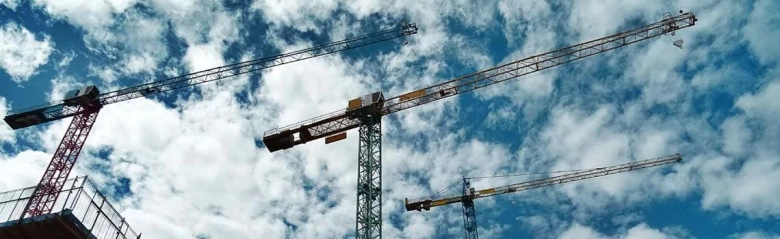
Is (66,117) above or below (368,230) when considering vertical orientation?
above

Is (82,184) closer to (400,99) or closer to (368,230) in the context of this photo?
(368,230)

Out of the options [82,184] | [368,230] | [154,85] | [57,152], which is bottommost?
[82,184]

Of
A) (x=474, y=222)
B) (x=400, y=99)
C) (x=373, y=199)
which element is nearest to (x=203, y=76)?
(x=400, y=99)

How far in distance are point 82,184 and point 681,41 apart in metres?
51.3

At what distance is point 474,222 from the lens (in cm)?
8238

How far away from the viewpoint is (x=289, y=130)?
2265 inches

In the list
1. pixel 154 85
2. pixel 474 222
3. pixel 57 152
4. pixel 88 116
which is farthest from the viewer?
pixel 474 222

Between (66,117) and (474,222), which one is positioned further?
(474,222)

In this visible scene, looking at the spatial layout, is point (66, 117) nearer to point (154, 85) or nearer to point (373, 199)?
point (154, 85)

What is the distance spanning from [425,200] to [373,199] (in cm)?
3459

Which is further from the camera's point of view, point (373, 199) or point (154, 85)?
point (154, 85)

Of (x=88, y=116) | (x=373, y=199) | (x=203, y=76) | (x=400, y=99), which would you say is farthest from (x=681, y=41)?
(x=88, y=116)

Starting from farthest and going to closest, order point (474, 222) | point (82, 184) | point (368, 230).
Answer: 1. point (474, 222)
2. point (368, 230)
3. point (82, 184)

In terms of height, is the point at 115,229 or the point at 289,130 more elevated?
the point at 289,130
